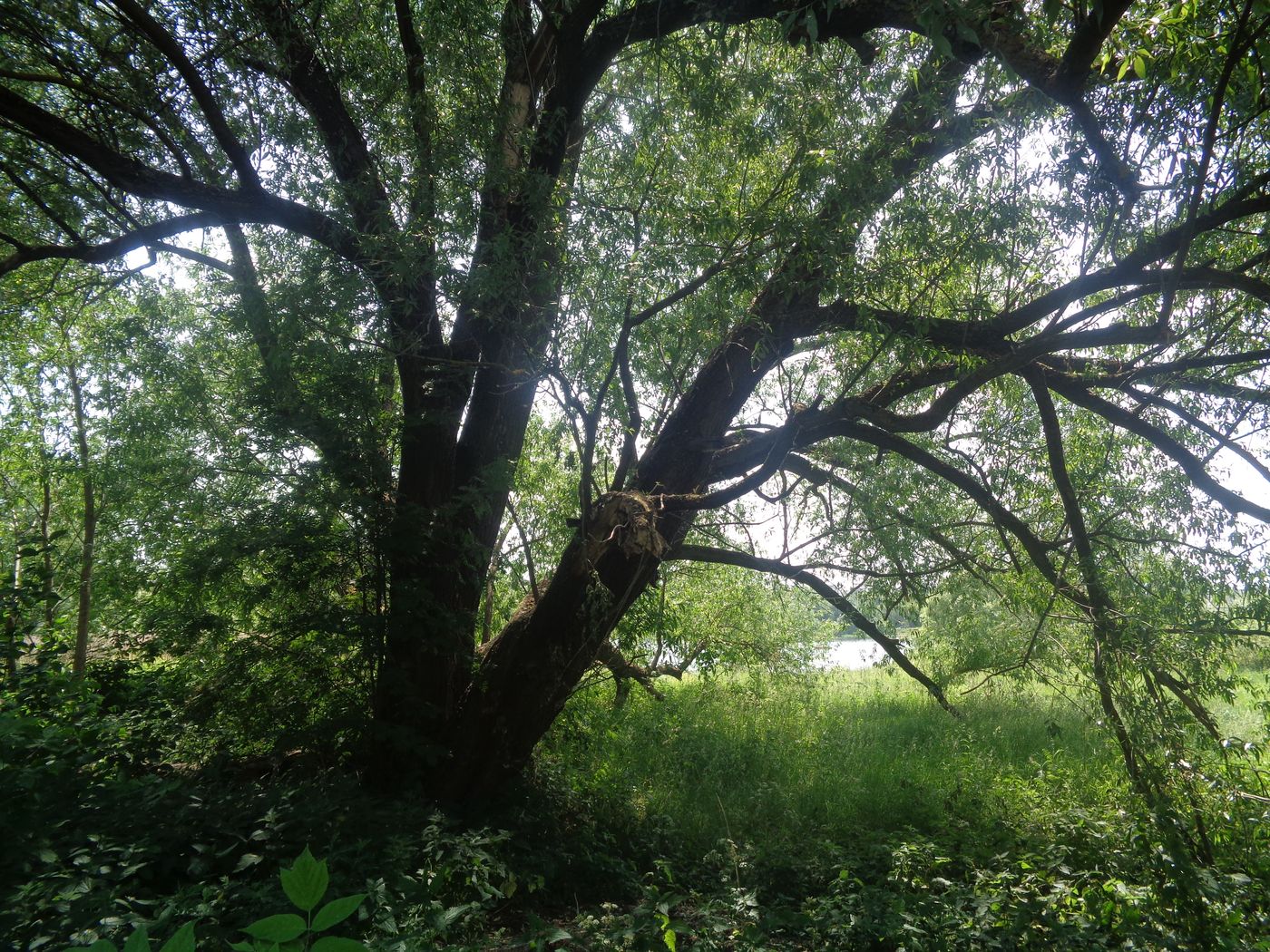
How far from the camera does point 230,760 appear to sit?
5.70m

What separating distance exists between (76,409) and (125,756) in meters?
5.49

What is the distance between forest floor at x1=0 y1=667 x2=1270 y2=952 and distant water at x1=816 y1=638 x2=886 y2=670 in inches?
41.0

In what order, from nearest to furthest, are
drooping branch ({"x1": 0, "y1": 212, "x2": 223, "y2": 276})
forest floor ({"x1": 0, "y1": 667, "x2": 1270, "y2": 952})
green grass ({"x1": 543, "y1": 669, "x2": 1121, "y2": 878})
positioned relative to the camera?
forest floor ({"x1": 0, "y1": 667, "x2": 1270, "y2": 952}) < drooping branch ({"x1": 0, "y1": 212, "x2": 223, "y2": 276}) < green grass ({"x1": 543, "y1": 669, "x2": 1121, "y2": 878})

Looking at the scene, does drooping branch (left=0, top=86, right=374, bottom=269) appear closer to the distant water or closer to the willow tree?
the willow tree

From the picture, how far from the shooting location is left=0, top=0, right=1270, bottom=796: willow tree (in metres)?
4.62

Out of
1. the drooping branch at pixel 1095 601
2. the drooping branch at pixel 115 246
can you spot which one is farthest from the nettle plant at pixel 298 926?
the drooping branch at pixel 115 246

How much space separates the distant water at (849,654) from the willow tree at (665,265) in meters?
1.64

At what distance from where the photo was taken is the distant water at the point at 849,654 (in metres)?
8.10

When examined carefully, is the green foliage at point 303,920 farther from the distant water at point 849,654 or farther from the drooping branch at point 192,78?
the distant water at point 849,654

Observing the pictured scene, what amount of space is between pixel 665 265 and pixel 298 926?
4.01m

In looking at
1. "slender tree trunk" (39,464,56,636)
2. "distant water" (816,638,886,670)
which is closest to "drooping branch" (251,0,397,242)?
"slender tree trunk" (39,464,56,636)

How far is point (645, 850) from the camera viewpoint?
603 cm

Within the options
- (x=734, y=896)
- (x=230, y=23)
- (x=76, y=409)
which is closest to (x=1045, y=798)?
(x=734, y=896)

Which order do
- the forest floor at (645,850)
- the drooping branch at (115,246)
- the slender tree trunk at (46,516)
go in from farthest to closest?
the drooping branch at (115,246) → the slender tree trunk at (46,516) → the forest floor at (645,850)
